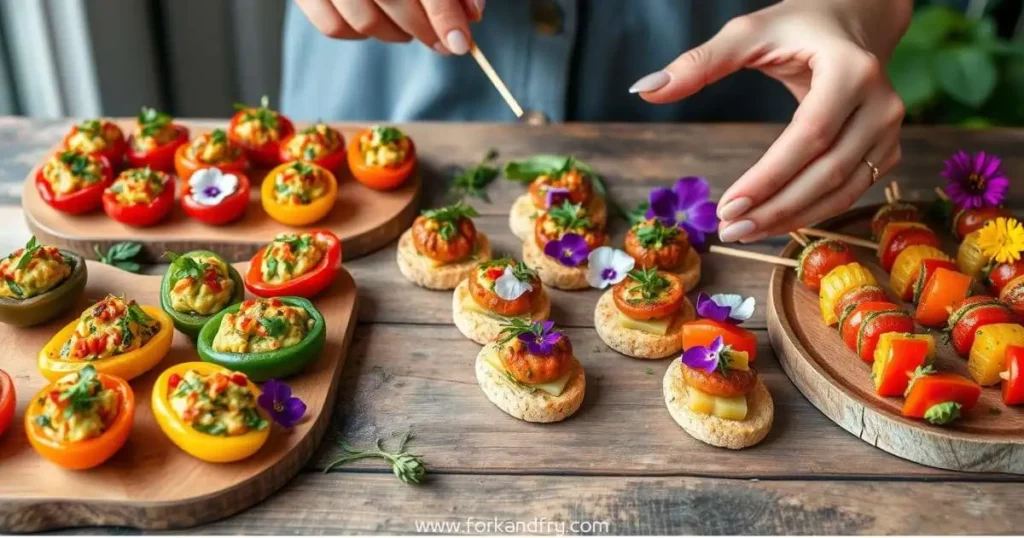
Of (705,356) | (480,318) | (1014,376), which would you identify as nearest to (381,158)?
(480,318)

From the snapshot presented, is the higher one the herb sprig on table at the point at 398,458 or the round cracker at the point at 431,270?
the herb sprig on table at the point at 398,458

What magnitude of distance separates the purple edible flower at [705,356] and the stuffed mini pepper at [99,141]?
84.6 inches

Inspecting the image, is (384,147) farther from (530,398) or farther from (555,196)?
(530,398)

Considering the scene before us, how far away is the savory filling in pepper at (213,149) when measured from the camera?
315cm

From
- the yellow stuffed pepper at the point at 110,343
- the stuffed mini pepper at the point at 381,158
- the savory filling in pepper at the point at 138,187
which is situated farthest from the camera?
the stuffed mini pepper at the point at 381,158

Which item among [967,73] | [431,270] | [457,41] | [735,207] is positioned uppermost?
[457,41]

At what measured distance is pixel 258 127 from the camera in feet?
10.9

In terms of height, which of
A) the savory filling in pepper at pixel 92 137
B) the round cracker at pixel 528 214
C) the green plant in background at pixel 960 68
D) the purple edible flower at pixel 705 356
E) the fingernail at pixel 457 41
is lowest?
the green plant in background at pixel 960 68

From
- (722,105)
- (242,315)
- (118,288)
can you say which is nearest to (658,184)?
(722,105)

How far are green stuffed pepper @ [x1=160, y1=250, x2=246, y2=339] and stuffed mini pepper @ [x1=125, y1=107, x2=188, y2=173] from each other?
817 mm

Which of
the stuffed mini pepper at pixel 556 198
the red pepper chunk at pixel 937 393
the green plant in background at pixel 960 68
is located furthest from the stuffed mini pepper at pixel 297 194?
the green plant in background at pixel 960 68

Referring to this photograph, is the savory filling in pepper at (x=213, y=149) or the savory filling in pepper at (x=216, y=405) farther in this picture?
the savory filling in pepper at (x=213, y=149)

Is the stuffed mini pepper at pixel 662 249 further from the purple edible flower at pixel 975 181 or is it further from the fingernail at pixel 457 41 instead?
the purple edible flower at pixel 975 181

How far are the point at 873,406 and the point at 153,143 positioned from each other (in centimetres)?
254
